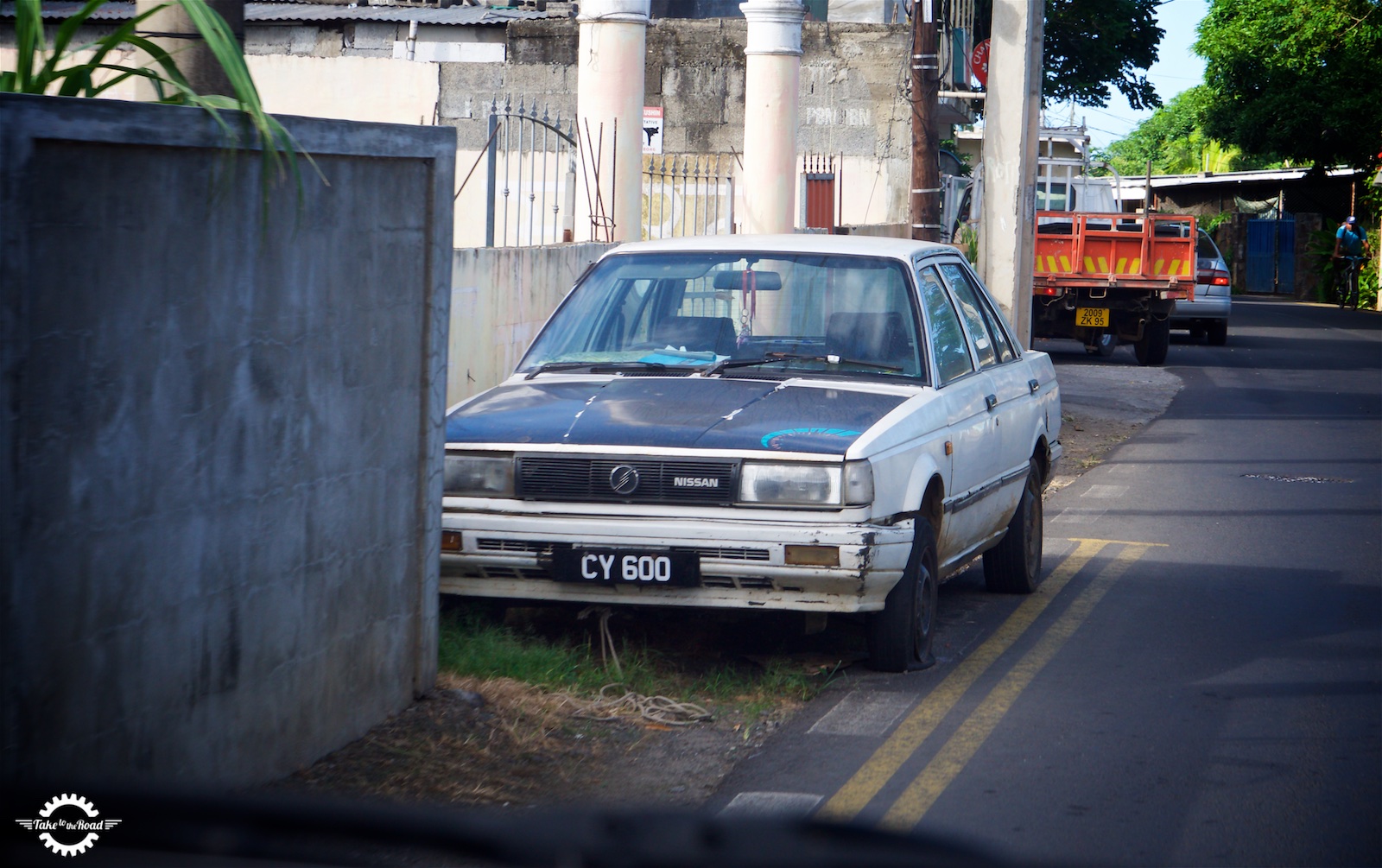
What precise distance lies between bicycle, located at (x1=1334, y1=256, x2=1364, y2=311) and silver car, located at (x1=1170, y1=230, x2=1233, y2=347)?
14.0 meters

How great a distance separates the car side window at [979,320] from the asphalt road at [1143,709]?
1191 millimetres

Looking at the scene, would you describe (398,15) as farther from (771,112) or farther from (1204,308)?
(1204,308)

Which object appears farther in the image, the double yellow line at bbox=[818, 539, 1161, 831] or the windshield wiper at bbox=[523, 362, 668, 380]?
Answer: the windshield wiper at bbox=[523, 362, 668, 380]

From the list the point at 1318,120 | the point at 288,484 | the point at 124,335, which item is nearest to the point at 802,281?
the point at 288,484

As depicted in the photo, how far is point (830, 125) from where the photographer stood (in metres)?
20.7

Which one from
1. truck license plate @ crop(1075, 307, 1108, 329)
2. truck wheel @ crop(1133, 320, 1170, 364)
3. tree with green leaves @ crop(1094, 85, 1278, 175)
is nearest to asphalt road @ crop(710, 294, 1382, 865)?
truck license plate @ crop(1075, 307, 1108, 329)

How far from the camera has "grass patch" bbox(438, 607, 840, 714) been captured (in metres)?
5.59

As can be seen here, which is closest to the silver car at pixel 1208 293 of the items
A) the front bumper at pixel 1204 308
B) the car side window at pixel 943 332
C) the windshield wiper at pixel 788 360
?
the front bumper at pixel 1204 308

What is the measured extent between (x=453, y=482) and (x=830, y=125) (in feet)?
51.8

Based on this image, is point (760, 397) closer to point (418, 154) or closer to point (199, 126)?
point (418, 154)

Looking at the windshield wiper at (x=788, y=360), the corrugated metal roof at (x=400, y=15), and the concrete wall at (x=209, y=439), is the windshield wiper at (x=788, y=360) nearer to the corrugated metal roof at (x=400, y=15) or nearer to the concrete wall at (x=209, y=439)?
the concrete wall at (x=209, y=439)

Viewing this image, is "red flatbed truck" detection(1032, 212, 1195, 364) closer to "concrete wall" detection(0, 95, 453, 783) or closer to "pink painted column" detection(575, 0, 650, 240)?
"pink painted column" detection(575, 0, 650, 240)

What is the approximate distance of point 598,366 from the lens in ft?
21.6

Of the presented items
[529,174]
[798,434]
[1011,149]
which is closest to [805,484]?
[798,434]
